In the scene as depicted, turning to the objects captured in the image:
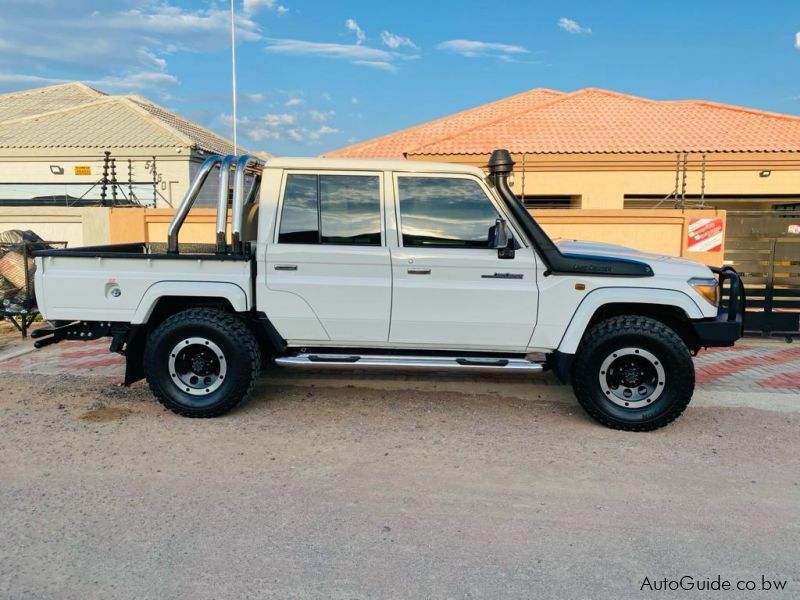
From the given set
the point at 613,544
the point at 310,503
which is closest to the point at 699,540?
the point at 613,544

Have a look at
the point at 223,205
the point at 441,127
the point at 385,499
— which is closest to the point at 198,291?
the point at 223,205

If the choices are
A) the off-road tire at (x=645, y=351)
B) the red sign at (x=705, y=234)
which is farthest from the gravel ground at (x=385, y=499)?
the red sign at (x=705, y=234)

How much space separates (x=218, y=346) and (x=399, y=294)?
5.11 feet

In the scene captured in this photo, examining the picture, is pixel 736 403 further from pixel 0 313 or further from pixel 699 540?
pixel 0 313

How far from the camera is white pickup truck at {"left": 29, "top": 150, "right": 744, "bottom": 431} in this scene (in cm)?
496

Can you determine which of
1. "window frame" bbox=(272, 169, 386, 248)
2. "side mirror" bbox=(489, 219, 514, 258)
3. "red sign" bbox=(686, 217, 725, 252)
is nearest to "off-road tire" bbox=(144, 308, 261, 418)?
"window frame" bbox=(272, 169, 386, 248)

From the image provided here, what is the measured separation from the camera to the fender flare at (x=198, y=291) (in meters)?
5.10

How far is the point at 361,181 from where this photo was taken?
16.8 ft

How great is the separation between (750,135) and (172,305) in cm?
1554

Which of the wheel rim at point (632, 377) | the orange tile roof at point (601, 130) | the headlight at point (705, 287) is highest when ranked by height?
the orange tile roof at point (601, 130)

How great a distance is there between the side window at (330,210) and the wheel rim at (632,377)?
2.20 meters

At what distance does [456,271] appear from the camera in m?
5.00

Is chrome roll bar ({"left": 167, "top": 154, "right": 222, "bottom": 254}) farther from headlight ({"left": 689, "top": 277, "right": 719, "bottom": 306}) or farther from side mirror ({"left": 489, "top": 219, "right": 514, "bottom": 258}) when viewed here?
headlight ({"left": 689, "top": 277, "right": 719, "bottom": 306})

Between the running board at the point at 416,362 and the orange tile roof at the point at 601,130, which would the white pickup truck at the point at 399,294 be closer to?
the running board at the point at 416,362
